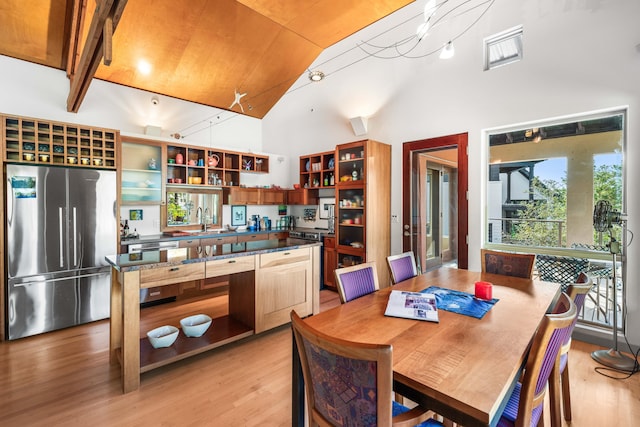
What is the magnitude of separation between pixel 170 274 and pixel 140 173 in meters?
2.78

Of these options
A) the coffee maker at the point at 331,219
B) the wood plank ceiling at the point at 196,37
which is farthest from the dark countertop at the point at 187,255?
the wood plank ceiling at the point at 196,37

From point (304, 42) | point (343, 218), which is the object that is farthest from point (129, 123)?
point (343, 218)

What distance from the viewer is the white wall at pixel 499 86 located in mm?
2641

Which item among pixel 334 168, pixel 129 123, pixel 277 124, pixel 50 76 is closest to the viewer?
pixel 50 76

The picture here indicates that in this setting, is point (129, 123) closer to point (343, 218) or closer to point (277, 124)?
point (277, 124)

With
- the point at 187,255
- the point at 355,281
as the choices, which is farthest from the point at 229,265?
the point at 355,281

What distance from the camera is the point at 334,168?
4.96 meters

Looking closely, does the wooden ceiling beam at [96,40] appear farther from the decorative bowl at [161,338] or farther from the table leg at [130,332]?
the decorative bowl at [161,338]

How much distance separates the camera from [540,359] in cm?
107

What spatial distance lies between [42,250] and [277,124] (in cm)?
439

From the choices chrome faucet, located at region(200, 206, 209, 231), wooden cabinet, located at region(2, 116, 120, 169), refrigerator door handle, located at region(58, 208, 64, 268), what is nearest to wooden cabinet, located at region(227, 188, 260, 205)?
chrome faucet, located at region(200, 206, 209, 231)

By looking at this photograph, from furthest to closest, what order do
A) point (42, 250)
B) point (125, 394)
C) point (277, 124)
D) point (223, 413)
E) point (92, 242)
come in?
1. point (277, 124)
2. point (92, 242)
3. point (42, 250)
4. point (125, 394)
5. point (223, 413)

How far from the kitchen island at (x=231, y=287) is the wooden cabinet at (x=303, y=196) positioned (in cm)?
223

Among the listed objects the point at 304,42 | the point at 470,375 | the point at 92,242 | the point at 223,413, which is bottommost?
the point at 223,413
